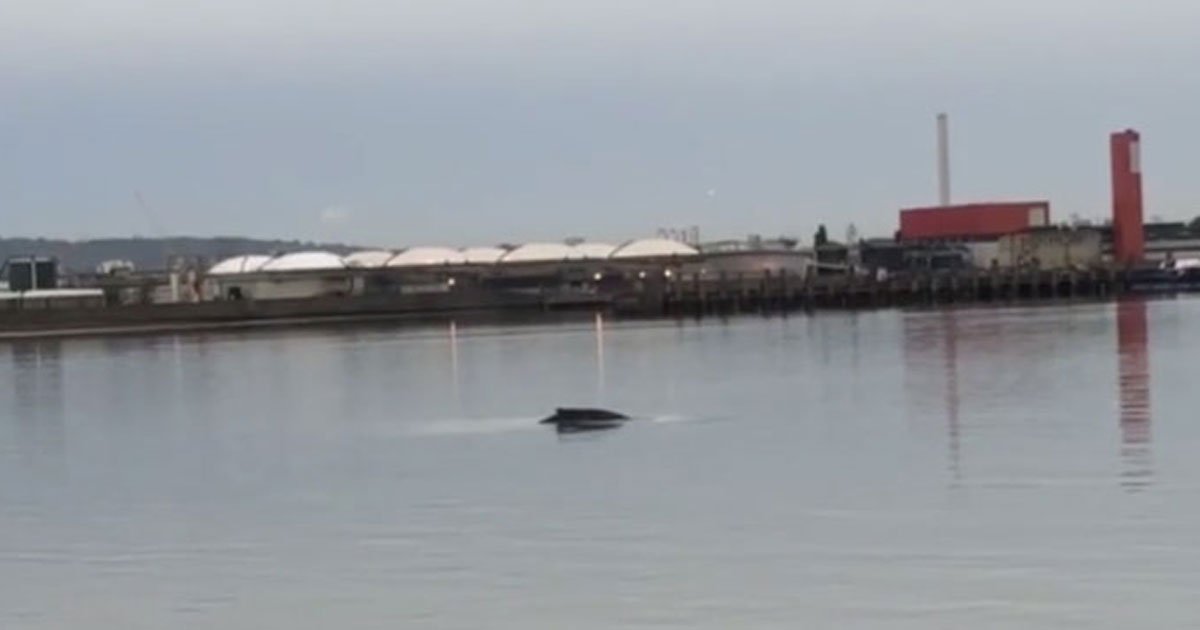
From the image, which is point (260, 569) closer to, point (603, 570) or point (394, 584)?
point (394, 584)

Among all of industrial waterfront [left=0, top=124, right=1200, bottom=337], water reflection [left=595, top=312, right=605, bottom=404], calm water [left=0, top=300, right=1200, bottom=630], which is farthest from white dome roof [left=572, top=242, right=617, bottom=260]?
calm water [left=0, top=300, right=1200, bottom=630]

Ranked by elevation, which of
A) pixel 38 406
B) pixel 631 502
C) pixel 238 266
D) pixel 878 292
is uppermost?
pixel 238 266

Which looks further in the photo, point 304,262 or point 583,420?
point 304,262

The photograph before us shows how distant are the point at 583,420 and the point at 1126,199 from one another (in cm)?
8418

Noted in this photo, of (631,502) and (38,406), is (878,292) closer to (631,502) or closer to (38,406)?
(38,406)

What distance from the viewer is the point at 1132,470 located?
856 inches

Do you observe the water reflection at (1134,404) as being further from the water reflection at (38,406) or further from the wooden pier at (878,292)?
the wooden pier at (878,292)

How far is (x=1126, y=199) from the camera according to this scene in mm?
110188

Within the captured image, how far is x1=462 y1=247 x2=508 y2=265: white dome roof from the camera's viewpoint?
121m

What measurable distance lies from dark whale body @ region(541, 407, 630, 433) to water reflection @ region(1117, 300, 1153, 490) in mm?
6876

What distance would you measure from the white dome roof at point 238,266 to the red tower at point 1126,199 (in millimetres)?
43882

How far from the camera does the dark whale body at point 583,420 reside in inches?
1177

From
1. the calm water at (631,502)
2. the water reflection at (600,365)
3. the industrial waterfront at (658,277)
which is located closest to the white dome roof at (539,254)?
the industrial waterfront at (658,277)

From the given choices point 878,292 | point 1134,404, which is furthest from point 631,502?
point 878,292
